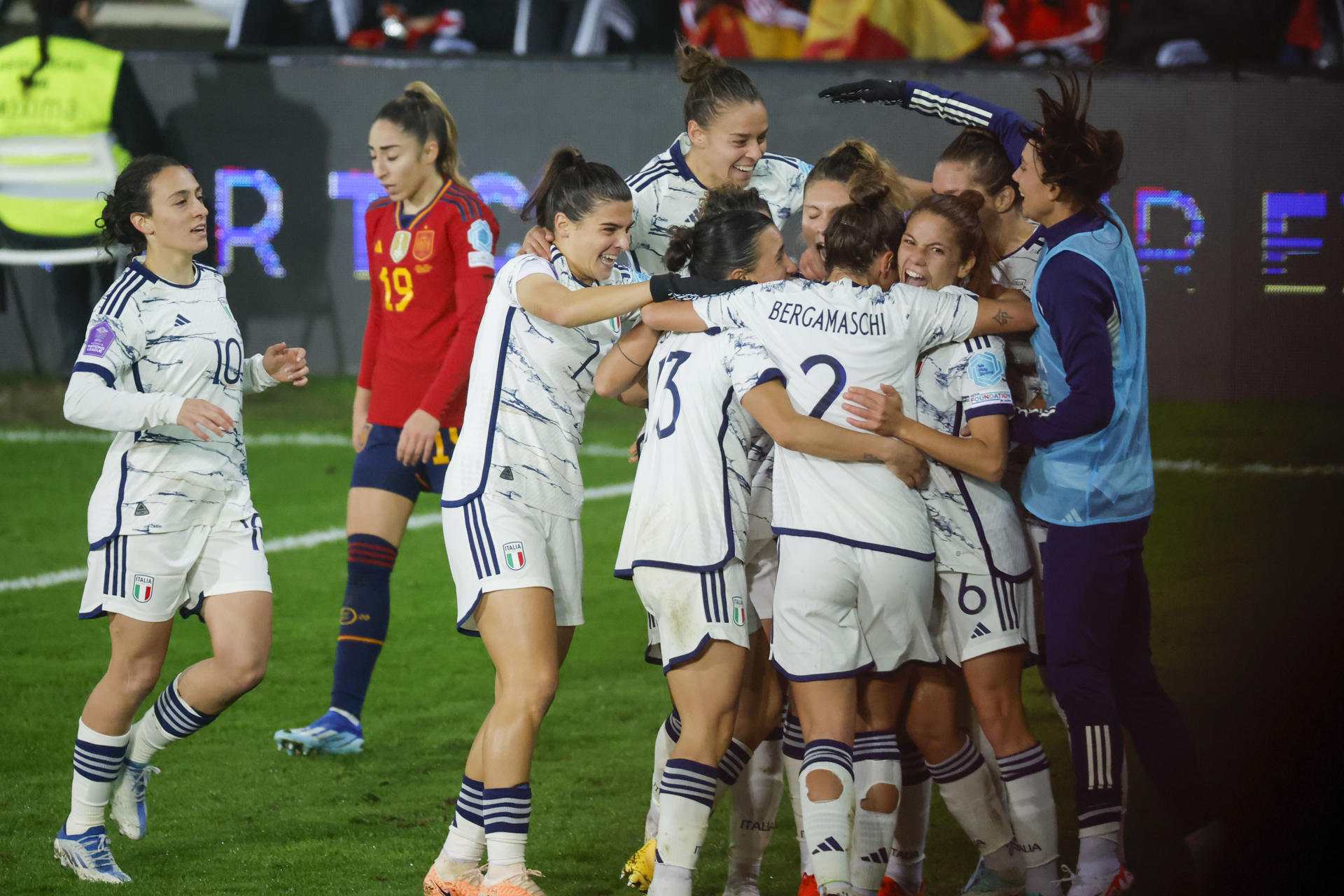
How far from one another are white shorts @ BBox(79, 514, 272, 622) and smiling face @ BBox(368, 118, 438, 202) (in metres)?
1.49

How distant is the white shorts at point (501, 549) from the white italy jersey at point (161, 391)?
784mm

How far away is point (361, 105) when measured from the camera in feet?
34.7

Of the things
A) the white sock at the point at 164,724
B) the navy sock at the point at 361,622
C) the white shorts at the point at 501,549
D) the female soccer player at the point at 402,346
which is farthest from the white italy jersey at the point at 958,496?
Result: the navy sock at the point at 361,622

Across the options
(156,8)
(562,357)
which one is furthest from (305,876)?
(156,8)

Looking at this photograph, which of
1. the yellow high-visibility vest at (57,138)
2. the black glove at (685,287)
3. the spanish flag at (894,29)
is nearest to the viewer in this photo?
the black glove at (685,287)

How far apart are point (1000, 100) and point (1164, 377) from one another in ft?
6.18

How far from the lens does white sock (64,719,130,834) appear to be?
426cm

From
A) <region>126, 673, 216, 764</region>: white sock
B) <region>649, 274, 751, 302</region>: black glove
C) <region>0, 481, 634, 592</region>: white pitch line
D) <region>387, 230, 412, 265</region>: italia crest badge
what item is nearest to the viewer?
<region>649, 274, 751, 302</region>: black glove

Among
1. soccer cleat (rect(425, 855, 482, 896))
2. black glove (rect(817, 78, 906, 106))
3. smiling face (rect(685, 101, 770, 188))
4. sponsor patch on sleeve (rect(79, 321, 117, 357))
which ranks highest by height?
black glove (rect(817, 78, 906, 106))

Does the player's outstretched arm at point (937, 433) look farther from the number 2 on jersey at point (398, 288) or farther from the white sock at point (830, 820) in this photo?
the number 2 on jersey at point (398, 288)

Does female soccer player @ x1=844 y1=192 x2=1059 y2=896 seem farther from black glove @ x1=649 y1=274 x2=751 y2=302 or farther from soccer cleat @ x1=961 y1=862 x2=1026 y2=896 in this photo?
black glove @ x1=649 y1=274 x2=751 y2=302

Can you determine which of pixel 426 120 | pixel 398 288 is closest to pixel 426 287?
pixel 398 288

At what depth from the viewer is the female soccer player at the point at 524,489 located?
3830 mm

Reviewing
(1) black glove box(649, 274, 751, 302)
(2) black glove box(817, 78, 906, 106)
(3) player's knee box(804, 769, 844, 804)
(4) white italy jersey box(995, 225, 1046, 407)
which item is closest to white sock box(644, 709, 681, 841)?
(3) player's knee box(804, 769, 844, 804)
